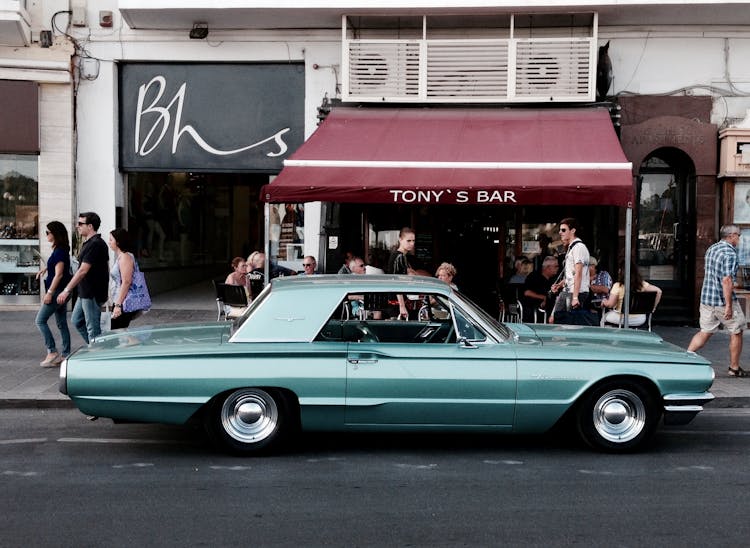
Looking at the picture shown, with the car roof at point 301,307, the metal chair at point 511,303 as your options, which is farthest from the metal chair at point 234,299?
the car roof at point 301,307

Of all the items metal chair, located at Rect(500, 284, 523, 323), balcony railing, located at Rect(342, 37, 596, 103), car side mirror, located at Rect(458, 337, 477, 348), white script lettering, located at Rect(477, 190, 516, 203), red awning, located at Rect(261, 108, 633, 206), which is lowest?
metal chair, located at Rect(500, 284, 523, 323)

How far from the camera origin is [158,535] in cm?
467

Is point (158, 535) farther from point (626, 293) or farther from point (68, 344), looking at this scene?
point (626, 293)

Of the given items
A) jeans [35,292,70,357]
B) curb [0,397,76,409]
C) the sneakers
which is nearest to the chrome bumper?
curb [0,397,76,409]

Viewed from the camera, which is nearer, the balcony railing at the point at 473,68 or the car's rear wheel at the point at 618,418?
the car's rear wheel at the point at 618,418

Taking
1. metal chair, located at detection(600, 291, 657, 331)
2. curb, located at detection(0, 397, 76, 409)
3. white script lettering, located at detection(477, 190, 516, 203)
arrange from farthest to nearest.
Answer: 1. metal chair, located at detection(600, 291, 657, 331)
2. white script lettering, located at detection(477, 190, 516, 203)
3. curb, located at detection(0, 397, 76, 409)

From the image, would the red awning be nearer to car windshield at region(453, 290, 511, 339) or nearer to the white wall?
the white wall

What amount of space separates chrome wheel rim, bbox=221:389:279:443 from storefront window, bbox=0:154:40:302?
9266mm

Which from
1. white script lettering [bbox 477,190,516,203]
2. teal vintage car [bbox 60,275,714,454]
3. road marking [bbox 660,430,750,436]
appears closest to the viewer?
teal vintage car [bbox 60,275,714,454]

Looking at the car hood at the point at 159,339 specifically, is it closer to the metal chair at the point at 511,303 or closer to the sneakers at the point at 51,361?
the sneakers at the point at 51,361

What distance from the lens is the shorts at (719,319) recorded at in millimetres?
9367

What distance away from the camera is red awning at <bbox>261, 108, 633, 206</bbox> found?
9727 mm

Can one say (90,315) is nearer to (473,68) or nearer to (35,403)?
(35,403)

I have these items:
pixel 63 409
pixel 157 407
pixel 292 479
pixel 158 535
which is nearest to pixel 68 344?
pixel 63 409
